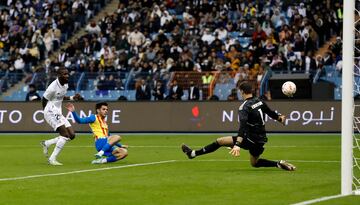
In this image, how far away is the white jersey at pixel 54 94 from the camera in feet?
67.9

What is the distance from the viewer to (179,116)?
3400cm

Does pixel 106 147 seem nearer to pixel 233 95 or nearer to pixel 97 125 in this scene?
pixel 97 125

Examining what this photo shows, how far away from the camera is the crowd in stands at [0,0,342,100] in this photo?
35.8 m

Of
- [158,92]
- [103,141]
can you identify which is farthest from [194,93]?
[103,141]

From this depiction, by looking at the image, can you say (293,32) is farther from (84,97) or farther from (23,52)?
(23,52)

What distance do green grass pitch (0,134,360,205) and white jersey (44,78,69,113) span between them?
131 cm

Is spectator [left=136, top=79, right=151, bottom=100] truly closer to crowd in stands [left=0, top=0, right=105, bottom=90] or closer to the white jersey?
crowd in stands [left=0, top=0, right=105, bottom=90]

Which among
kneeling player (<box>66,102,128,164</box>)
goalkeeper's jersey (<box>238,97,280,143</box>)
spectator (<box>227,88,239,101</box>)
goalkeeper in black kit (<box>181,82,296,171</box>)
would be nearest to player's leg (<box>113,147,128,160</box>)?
kneeling player (<box>66,102,128,164</box>)

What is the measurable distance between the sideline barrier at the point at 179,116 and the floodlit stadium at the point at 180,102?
0.15 ft

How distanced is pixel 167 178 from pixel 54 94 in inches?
218

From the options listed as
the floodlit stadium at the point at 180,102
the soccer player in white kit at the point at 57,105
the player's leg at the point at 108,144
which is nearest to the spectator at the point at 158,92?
the floodlit stadium at the point at 180,102

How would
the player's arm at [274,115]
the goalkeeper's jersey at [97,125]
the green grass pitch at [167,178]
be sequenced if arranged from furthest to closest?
the goalkeeper's jersey at [97,125], the player's arm at [274,115], the green grass pitch at [167,178]

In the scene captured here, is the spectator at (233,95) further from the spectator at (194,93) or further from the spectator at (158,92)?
the spectator at (158,92)

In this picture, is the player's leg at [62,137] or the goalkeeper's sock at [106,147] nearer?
the goalkeeper's sock at [106,147]
